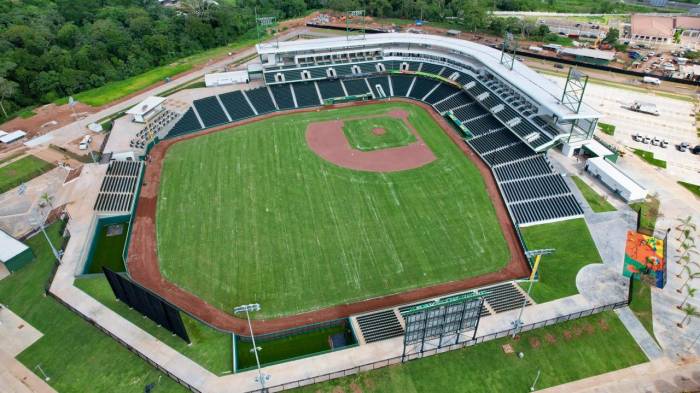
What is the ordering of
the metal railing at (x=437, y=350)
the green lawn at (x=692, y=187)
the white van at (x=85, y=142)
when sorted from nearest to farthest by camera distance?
the metal railing at (x=437, y=350) < the green lawn at (x=692, y=187) < the white van at (x=85, y=142)

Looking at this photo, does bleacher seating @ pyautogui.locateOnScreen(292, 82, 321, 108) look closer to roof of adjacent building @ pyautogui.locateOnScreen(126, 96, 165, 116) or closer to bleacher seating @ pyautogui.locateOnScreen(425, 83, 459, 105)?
bleacher seating @ pyautogui.locateOnScreen(425, 83, 459, 105)

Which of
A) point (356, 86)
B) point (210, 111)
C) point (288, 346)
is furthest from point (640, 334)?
point (210, 111)

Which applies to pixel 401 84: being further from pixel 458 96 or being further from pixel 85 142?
pixel 85 142

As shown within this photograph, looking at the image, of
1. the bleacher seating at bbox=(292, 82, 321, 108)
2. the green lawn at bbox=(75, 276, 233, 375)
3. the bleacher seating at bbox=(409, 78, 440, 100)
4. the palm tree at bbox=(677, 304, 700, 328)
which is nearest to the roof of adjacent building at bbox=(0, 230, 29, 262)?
the green lawn at bbox=(75, 276, 233, 375)

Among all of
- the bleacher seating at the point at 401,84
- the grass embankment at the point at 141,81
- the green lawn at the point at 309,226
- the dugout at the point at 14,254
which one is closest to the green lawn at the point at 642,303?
the green lawn at the point at 309,226

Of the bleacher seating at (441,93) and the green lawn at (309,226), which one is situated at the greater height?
the bleacher seating at (441,93)

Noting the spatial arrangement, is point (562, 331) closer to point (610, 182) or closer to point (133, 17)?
point (610, 182)

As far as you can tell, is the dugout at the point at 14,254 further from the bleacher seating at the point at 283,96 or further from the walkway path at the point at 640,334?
the walkway path at the point at 640,334
